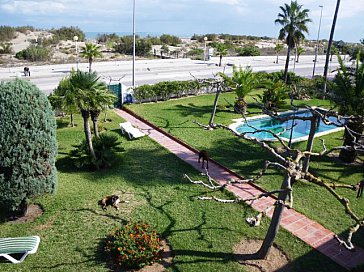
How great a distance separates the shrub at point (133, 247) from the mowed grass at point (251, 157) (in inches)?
197

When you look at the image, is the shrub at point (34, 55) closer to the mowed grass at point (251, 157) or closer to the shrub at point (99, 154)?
the mowed grass at point (251, 157)

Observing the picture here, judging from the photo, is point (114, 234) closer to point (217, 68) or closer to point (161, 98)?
point (161, 98)

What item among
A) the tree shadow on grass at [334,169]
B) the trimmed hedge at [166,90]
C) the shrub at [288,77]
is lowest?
the tree shadow on grass at [334,169]

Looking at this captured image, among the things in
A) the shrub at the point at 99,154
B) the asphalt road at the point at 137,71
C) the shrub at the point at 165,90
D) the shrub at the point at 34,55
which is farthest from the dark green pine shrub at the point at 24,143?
the shrub at the point at 34,55

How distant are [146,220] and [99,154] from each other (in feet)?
15.5

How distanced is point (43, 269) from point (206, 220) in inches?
179

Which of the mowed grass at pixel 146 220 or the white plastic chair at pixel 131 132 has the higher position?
the white plastic chair at pixel 131 132

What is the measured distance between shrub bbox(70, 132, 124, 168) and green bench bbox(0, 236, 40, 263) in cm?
496

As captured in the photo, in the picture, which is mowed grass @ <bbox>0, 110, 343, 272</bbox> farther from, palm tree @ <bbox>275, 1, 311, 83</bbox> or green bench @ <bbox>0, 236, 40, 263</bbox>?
palm tree @ <bbox>275, 1, 311, 83</bbox>

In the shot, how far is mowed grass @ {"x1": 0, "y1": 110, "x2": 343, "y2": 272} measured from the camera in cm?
845

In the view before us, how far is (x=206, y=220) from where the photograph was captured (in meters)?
10.1

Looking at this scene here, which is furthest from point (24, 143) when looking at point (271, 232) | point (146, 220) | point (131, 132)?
point (131, 132)

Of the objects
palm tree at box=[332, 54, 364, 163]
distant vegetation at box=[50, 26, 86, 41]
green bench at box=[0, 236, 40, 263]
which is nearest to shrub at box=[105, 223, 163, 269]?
green bench at box=[0, 236, 40, 263]

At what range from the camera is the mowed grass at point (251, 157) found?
35.4 feet
